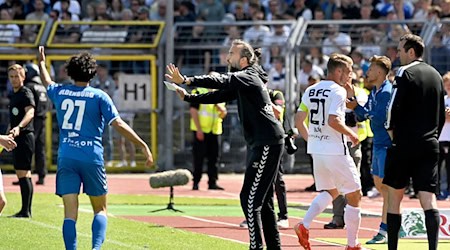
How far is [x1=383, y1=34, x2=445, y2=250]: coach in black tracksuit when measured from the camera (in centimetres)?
1138

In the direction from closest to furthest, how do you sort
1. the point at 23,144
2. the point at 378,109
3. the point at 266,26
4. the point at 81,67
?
the point at 81,67 → the point at 378,109 → the point at 23,144 → the point at 266,26

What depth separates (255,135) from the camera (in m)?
11.7

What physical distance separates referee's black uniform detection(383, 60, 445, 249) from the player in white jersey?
679 millimetres

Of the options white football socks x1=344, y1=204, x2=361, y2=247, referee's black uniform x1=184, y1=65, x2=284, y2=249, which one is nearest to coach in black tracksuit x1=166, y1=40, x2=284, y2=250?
referee's black uniform x1=184, y1=65, x2=284, y2=249

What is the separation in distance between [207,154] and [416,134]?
11163 mm

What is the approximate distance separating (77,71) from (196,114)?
11013 mm

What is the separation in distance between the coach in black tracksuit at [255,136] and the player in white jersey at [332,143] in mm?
547

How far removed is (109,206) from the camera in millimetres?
18562

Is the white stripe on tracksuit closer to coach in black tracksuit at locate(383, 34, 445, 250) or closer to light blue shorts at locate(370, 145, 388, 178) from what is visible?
coach in black tracksuit at locate(383, 34, 445, 250)

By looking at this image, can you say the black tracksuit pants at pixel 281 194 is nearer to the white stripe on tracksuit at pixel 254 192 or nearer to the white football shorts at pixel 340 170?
the white football shorts at pixel 340 170

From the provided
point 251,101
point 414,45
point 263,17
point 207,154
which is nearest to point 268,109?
point 251,101

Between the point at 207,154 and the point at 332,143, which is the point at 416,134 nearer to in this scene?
the point at 332,143

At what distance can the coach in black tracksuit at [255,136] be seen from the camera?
11633mm

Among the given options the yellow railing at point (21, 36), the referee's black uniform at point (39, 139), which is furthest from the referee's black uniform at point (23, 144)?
the yellow railing at point (21, 36)
